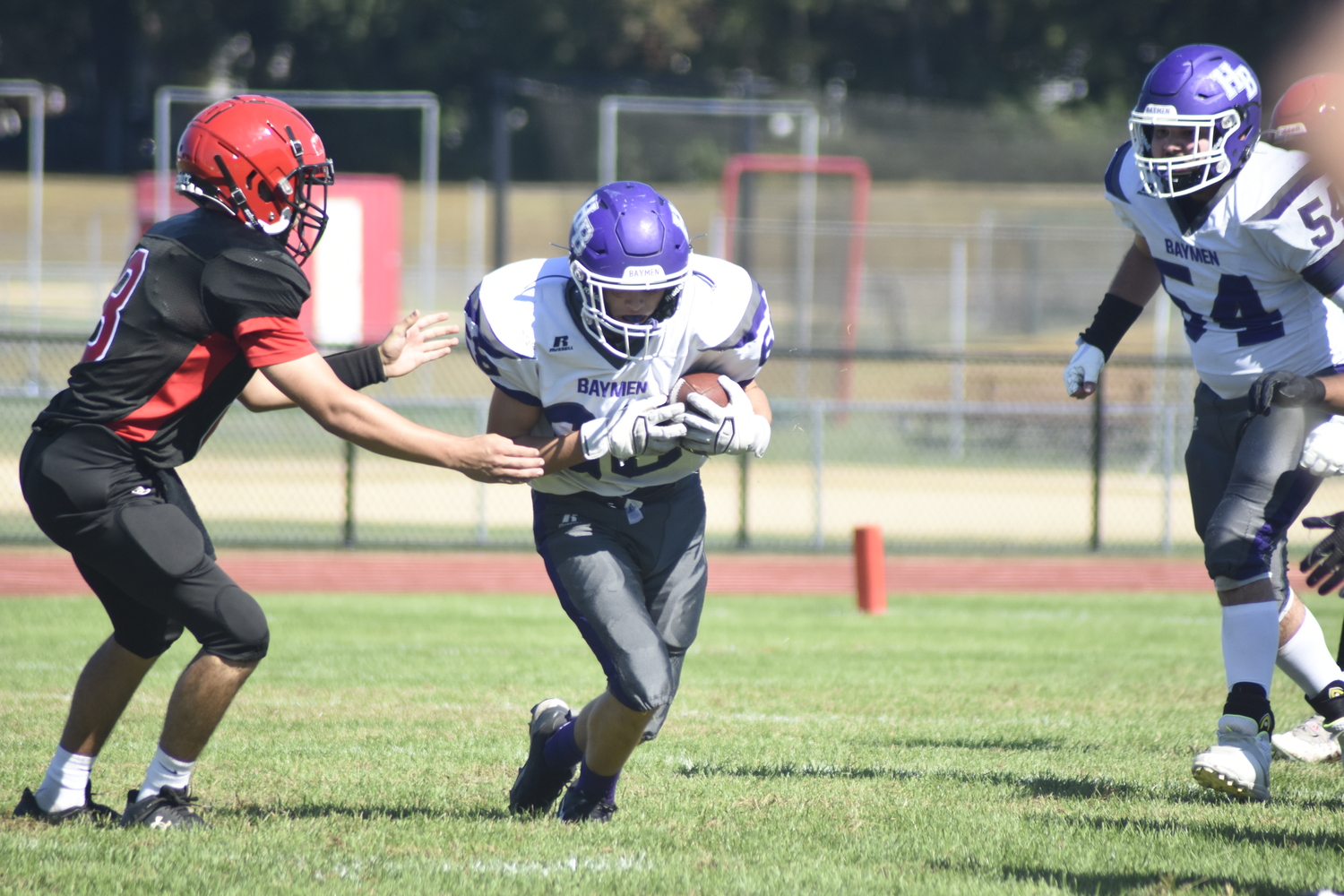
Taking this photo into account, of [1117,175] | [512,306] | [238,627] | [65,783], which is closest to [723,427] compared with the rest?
[512,306]

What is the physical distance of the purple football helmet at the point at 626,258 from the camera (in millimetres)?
3693

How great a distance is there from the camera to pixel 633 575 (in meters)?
4.02

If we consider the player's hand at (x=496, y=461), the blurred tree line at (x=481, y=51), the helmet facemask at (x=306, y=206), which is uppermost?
the blurred tree line at (x=481, y=51)

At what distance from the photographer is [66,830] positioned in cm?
387

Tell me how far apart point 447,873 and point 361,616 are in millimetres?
5623

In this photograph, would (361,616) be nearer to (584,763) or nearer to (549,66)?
(584,763)

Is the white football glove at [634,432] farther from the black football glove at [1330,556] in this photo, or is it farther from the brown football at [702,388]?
the black football glove at [1330,556]

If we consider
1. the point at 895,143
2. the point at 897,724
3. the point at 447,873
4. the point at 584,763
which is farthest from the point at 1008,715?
the point at 895,143

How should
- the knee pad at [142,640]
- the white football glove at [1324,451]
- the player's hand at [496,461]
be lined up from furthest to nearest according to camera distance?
the white football glove at [1324,451]
the knee pad at [142,640]
the player's hand at [496,461]

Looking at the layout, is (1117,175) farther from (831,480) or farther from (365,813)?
(831,480)

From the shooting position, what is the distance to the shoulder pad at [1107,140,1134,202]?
479 cm

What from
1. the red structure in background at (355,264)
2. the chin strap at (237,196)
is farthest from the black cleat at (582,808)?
the red structure in background at (355,264)

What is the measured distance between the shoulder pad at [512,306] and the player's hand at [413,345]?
0.22m

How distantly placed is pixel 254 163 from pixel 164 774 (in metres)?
1.64
